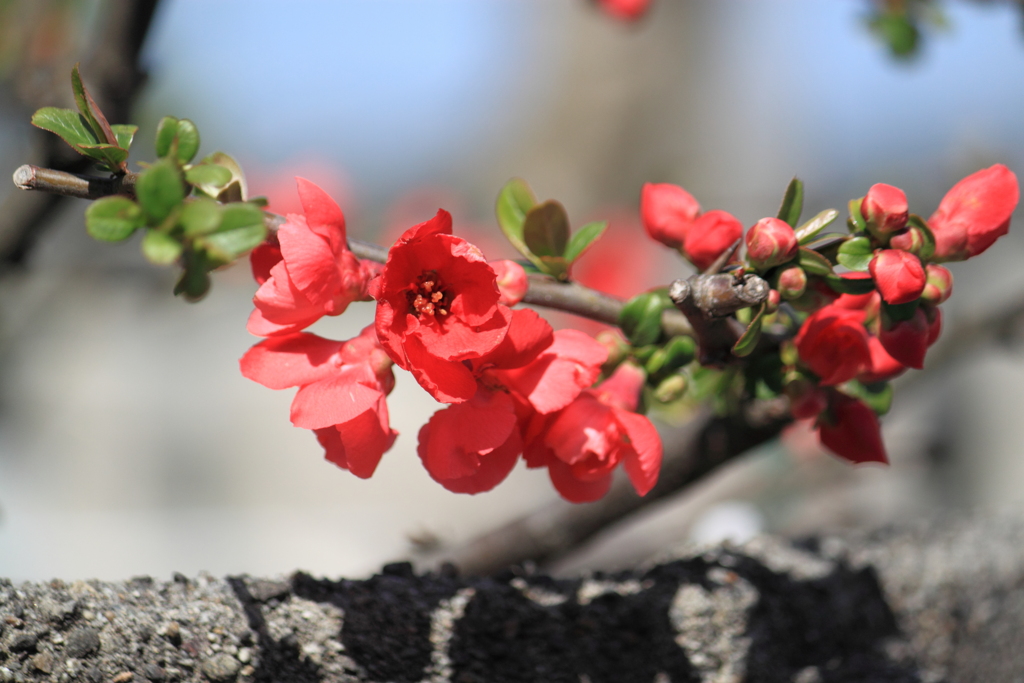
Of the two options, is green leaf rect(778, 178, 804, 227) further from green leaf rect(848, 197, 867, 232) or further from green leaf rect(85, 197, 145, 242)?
green leaf rect(85, 197, 145, 242)

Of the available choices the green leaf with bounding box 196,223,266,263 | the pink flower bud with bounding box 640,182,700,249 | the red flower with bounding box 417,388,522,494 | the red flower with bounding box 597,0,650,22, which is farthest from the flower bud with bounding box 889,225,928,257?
the red flower with bounding box 597,0,650,22

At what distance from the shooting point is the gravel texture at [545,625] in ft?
1.53

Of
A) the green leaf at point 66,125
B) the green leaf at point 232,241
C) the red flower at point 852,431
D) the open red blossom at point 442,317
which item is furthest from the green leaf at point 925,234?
the green leaf at point 66,125

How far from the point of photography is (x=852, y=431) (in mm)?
541

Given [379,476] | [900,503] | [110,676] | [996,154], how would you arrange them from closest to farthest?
[110,676] < [996,154] < [900,503] < [379,476]

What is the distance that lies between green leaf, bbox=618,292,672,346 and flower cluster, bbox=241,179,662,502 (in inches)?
3.3

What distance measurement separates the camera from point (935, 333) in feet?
1.57

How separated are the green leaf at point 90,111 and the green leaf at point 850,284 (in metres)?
0.42

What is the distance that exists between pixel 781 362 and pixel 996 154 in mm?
1213

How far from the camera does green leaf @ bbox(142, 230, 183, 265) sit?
326 millimetres

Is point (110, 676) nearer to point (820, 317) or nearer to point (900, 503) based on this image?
point (820, 317)

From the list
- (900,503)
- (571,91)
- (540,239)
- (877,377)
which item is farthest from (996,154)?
(571,91)

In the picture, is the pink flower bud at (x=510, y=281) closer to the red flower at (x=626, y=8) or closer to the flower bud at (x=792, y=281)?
the flower bud at (x=792, y=281)

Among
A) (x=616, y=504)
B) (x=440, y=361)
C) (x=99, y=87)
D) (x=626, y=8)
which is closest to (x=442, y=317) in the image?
(x=440, y=361)
